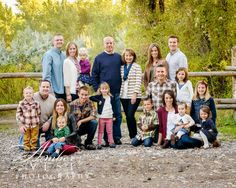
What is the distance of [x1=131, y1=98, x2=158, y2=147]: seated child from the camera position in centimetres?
834

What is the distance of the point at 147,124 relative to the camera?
837cm

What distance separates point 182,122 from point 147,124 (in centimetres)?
54

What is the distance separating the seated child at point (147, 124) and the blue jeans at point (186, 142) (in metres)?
0.46

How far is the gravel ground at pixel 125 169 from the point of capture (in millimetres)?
6023

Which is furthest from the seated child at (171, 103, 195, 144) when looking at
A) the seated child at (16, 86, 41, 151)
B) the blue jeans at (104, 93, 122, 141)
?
the seated child at (16, 86, 41, 151)

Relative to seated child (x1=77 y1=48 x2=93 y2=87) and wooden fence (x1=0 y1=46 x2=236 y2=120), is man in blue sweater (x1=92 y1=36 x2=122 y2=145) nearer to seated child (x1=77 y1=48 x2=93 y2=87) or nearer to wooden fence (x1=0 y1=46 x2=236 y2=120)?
seated child (x1=77 y1=48 x2=93 y2=87)

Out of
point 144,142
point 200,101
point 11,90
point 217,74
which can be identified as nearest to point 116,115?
point 144,142

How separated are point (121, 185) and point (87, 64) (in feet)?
9.84

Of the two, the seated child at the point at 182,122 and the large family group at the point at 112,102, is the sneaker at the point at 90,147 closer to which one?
the large family group at the point at 112,102

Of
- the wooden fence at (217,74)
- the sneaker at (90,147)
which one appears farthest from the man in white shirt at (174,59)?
the wooden fence at (217,74)

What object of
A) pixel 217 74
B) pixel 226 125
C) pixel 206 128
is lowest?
pixel 226 125

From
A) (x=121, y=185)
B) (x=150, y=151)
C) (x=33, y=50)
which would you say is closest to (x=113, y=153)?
(x=150, y=151)

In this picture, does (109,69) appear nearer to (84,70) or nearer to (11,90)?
(84,70)

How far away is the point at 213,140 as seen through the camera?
26.8 ft
